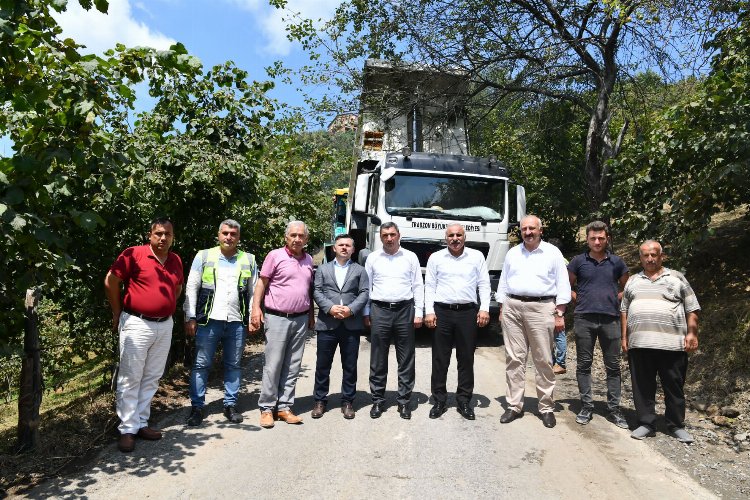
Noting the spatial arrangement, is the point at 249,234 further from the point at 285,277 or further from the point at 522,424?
the point at 522,424

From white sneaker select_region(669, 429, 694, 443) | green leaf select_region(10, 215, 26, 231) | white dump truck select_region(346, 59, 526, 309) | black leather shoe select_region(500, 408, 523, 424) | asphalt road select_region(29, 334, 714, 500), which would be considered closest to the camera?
green leaf select_region(10, 215, 26, 231)

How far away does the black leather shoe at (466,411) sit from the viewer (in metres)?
5.43

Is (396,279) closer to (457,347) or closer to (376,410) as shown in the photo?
(457,347)

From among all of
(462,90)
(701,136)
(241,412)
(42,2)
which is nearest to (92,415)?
(241,412)

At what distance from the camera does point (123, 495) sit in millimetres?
3777

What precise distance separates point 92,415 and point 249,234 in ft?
10.3

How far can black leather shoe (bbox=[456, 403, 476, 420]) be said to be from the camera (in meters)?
5.43

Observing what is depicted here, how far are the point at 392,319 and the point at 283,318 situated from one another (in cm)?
99

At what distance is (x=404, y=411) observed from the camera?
5.41m

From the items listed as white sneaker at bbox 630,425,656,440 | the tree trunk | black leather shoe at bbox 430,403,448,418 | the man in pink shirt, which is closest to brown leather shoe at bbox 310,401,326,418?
the man in pink shirt

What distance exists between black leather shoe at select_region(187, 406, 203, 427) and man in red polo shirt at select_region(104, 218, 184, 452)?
369mm

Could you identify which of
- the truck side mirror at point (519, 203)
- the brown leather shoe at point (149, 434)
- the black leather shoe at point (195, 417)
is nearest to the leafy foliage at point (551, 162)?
the truck side mirror at point (519, 203)

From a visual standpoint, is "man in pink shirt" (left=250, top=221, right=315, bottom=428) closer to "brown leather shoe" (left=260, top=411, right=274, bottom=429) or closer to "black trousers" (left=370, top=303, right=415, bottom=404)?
"brown leather shoe" (left=260, top=411, right=274, bottom=429)

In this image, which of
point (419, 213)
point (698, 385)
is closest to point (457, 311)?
point (698, 385)
